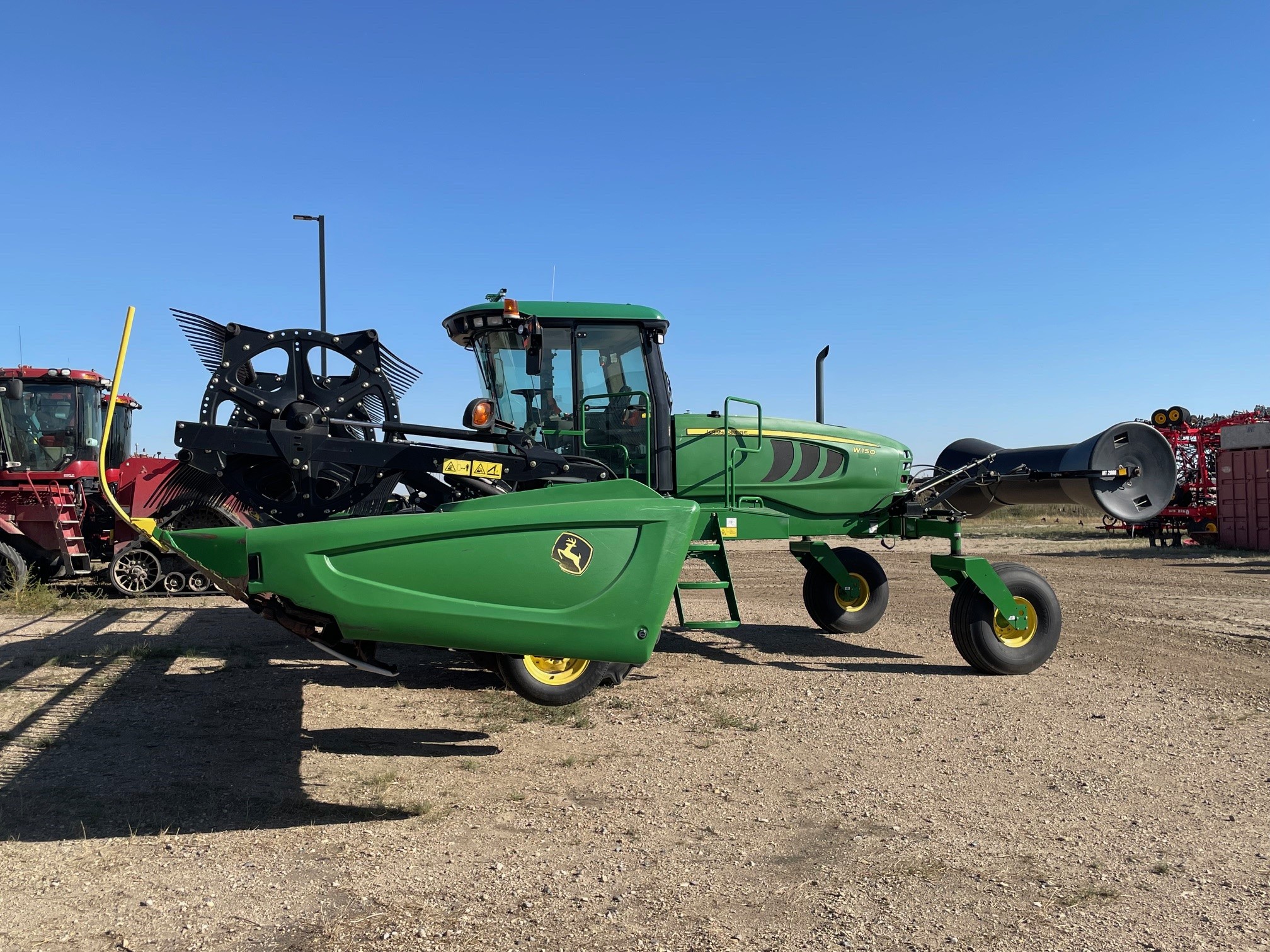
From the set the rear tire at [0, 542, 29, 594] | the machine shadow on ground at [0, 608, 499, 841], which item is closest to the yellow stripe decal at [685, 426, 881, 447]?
the machine shadow on ground at [0, 608, 499, 841]

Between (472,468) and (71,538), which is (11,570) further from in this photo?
(472,468)

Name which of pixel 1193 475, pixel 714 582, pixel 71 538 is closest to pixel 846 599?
pixel 714 582

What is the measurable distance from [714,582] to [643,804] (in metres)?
2.58

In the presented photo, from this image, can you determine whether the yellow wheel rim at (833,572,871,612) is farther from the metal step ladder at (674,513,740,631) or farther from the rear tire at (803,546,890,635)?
the metal step ladder at (674,513,740,631)

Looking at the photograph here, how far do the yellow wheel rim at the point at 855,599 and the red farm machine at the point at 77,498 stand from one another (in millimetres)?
7468

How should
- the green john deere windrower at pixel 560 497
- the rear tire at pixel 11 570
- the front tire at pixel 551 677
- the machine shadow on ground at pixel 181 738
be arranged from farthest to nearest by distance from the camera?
the rear tire at pixel 11 570, the front tire at pixel 551 677, the machine shadow on ground at pixel 181 738, the green john deere windrower at pixel 560 497

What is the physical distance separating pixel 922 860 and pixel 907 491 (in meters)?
4.98

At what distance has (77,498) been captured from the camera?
42.3 feet

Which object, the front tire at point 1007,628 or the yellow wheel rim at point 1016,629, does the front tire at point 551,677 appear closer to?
the front tire at point 1007,628

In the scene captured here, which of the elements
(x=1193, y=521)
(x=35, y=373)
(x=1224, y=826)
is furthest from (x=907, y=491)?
(x=1193, y=521)

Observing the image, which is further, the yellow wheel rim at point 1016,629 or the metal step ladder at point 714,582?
the yellow wheel rim at point 1016,629

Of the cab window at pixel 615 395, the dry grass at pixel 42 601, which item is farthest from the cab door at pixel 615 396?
the dry grass at pixel 42 601

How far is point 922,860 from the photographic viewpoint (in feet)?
12.4

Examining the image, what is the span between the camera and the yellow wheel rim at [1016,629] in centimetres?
748
